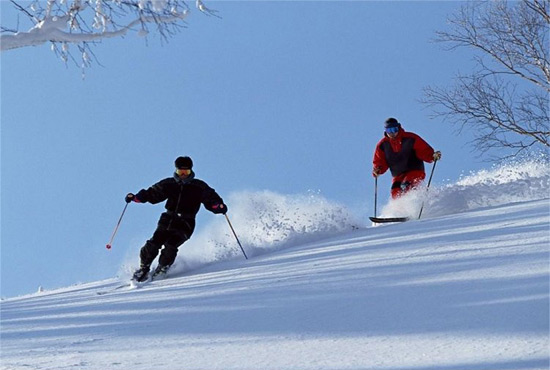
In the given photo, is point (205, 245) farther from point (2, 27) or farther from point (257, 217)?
point (2, 27)

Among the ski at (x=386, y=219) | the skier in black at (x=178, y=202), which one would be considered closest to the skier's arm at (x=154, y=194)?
the skier in black at (x=178, y=202)

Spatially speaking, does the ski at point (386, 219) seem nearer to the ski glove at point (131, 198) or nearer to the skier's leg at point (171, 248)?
the skier's leg at point (171, 248)

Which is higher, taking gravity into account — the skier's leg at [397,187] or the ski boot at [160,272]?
the skier's leg at [397,187]

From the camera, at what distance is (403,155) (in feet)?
32.9

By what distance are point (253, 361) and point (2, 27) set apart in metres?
3.42

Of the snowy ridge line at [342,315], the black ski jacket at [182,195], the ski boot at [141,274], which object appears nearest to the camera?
the snowy ridge line at [342,315]

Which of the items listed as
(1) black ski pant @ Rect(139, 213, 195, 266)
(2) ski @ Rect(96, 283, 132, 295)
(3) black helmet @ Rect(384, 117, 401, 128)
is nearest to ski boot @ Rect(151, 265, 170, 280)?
(1) black ski pant @ Rect(139, 213, 195, 266)

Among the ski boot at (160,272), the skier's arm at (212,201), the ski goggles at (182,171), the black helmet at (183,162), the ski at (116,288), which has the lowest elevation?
the ski at (116,288)

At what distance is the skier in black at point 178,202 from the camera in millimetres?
8094

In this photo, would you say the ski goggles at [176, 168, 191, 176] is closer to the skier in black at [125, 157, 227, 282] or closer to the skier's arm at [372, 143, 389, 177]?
the skier in black at [125, 157, 227, 282]

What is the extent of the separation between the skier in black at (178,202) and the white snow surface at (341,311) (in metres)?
0.87

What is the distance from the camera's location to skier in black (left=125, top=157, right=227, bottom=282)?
8.09m

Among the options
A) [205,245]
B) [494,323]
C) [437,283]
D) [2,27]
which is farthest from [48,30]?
[205,245]

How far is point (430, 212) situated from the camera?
9.13 m
